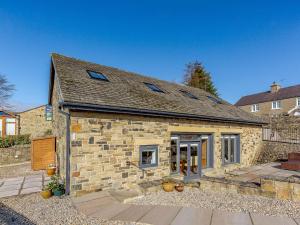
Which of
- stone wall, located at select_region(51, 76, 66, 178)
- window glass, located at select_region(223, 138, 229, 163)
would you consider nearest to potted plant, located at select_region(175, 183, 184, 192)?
stone wall, located at select_region(51, 76, 66, 178)

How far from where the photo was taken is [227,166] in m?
12.4

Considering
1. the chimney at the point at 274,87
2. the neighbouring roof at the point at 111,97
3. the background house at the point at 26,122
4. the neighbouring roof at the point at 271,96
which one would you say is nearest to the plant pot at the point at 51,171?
the neighbouring roof at the point at 111,97

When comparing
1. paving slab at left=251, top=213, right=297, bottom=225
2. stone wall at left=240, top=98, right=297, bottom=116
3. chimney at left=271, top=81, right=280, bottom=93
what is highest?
chimney at left=271, top=81, right=280, bottom=93

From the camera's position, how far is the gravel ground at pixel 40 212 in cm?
511

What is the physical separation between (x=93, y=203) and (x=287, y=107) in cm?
3836

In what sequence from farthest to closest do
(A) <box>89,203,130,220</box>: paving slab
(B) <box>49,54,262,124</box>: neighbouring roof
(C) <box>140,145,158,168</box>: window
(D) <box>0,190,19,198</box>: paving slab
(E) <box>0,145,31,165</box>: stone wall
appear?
(E) <box>0,145,31,165</box>: stone wall → (C) <box>140,145,158,168</box>: window → (B) <box>49,54,262,124</box>: neighbouring roof → (D) <box>0,190,19,198</box>: paving slab → (A) <box>89,203,130,220</box>: paving slab

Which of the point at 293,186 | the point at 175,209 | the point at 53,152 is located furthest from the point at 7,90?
the point at 293,186

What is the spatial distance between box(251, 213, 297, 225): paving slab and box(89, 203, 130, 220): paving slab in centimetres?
338

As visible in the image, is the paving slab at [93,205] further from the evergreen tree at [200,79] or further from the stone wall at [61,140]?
the evergreen tree at [200,79]

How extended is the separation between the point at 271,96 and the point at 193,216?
132 feet

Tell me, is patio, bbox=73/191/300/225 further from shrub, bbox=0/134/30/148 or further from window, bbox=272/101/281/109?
window, bbox=272/101/281/109

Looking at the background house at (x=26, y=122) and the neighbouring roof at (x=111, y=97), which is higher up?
the neighbouring roof at (x=111, y=97)

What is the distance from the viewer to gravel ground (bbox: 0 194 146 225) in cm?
511

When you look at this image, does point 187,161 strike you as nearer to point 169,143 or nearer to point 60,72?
point 169,143
